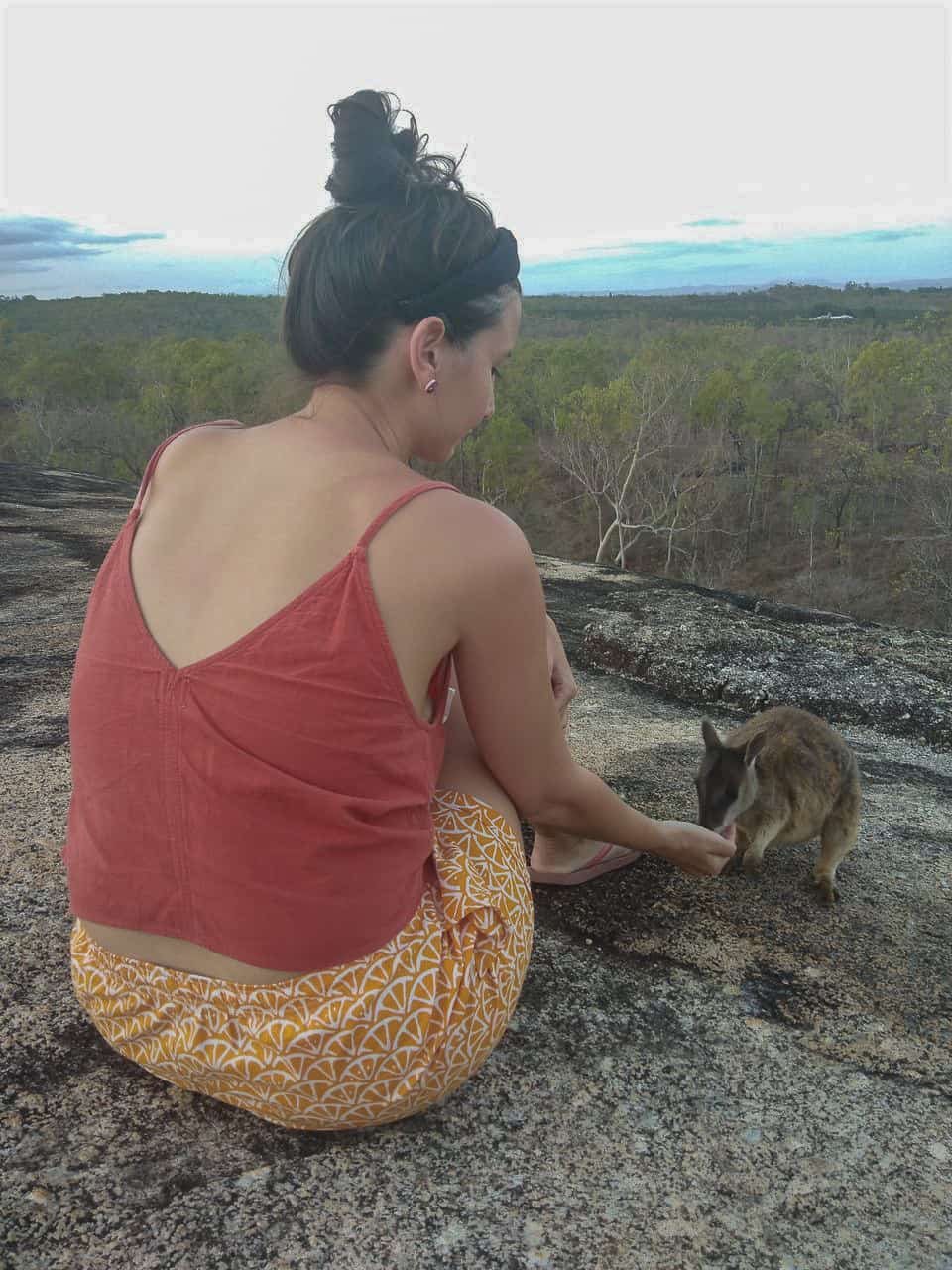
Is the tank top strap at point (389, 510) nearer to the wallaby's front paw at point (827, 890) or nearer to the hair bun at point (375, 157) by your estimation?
the hair bun at point (375, 157)

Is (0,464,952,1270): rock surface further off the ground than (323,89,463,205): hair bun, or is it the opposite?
(323,89,463,205): hair bun

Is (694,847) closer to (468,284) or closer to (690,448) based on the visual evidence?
(468,284)

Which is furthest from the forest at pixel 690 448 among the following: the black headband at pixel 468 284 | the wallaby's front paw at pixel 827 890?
the black headband at pixel 468 284

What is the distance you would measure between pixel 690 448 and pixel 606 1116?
42.3m

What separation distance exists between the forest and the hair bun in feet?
98.4

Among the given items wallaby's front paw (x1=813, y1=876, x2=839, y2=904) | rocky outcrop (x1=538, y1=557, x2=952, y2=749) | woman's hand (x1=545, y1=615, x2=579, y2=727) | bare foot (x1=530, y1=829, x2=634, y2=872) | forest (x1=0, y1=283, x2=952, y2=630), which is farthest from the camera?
forest (x1=0, y1=283, x2=952, y2=630)

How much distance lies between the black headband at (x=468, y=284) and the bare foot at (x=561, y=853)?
60.5 inches

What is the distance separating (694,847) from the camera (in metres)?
2.37

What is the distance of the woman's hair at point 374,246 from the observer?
1.71 meters

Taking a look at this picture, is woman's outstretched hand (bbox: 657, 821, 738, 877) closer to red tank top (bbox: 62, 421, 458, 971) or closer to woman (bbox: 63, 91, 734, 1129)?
woman (bbox: 63, 91, 734, 1129)

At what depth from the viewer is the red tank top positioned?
60.6 inches

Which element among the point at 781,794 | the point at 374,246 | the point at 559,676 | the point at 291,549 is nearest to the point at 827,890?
the point at 781,794

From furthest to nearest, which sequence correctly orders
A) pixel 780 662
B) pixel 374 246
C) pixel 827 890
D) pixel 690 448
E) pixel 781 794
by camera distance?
1. pixel 690 448
2. pixel 780 662
3. pixel 781 794
4. pixel 827 890
5. pixel 374 246

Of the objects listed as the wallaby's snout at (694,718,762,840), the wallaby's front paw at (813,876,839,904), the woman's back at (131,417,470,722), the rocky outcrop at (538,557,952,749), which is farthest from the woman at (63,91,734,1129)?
the rocky outcrop at (538,557,952,749)
